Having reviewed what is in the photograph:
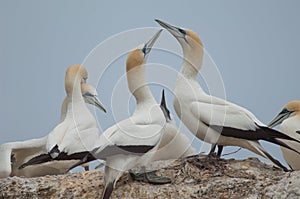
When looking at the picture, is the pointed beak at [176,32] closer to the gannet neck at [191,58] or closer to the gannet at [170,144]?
the gannet neck at [191,58]

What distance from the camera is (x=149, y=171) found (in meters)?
5.39

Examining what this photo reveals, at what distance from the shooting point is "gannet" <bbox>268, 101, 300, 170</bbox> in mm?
6203

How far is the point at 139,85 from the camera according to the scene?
568 centimetres

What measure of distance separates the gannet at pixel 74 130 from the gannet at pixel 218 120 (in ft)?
3.06

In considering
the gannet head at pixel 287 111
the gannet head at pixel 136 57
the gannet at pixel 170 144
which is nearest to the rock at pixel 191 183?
the gannet at pixel 170 144

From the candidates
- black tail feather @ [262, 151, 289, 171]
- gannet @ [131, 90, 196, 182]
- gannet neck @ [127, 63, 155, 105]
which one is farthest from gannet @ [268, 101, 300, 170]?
gannet neck @ [127, 63, 155, 105]

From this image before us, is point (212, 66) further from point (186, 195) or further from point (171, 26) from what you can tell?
point (186, 195)

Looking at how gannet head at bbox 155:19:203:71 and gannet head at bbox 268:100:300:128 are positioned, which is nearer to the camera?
gannet head at bbox 155:19:203:71

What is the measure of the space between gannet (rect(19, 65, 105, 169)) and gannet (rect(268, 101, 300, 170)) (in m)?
1.96

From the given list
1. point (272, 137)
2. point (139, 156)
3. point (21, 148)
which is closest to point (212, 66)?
point (272, 137)

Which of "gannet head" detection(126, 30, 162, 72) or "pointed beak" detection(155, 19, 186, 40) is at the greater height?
"pointed beak" detection(155, 19, 186, 40)

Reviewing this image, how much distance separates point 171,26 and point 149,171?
5.59ft

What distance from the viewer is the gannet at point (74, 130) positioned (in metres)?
5.75

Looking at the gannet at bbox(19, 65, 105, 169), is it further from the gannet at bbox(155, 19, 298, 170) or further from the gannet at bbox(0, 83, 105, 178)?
the gannet at bbox(155, 19, 298, 170)
